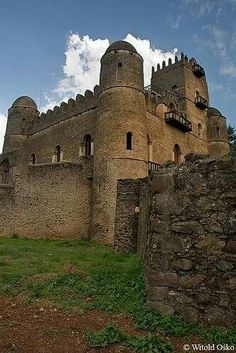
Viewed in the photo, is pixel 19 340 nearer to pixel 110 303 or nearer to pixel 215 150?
pixel 110 303

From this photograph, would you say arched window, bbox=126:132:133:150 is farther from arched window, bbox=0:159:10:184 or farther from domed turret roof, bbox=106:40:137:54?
arched window, bbox=0:159:10:184

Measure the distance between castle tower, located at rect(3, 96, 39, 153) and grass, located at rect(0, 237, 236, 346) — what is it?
23421 millimetres

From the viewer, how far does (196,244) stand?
527 cm

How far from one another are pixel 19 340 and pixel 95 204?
15026 mm

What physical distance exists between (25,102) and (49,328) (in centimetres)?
3097

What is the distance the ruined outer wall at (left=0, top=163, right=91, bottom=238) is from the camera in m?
18.4

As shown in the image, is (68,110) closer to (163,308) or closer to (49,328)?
(163,308)

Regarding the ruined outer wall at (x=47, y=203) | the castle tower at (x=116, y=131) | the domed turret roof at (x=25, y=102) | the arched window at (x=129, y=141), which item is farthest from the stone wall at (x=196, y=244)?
the domed turret roof at (x=25, y=102)

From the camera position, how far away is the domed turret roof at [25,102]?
33250 millimetres

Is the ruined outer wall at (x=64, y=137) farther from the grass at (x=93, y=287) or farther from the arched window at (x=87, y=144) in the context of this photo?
the grass at (x=93, y=287)

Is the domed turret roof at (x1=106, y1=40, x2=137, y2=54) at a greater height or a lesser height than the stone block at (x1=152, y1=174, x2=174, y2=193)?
greater

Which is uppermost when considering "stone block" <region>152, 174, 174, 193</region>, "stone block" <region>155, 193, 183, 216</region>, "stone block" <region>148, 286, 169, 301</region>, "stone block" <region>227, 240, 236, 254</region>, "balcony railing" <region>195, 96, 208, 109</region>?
"balcony railing" <region>195, 96, 208, 109</region>

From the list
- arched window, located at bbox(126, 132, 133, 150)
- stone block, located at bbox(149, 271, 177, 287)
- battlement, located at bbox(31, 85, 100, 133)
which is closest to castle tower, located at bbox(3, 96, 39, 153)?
battlement, located at bbox(31, 85, 100, 133)

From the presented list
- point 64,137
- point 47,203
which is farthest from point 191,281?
point 64,137
